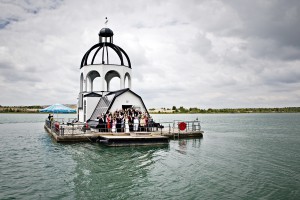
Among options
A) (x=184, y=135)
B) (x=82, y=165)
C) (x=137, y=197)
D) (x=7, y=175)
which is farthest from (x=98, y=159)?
(x=184, y=135)

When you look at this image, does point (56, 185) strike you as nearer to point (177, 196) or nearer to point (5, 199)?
point (5, 199)

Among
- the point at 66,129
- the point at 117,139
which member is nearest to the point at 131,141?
the point at 117,139

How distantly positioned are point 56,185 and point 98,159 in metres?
4.97

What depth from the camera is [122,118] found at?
2330cm

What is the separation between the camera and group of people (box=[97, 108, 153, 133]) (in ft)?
74.7

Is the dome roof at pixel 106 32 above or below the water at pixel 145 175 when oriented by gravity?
above

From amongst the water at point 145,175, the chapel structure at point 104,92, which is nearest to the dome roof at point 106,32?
the chapel structure at point 104,92

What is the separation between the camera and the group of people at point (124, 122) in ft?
74.7

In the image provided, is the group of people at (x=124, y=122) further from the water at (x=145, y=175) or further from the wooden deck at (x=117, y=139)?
the water at (x=145, y=175)

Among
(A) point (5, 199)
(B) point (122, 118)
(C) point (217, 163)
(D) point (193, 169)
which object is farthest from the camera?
(B) point (122, 118)

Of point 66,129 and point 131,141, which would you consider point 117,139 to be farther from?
point 66,129

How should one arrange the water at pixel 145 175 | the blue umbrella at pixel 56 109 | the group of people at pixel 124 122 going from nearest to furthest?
the water at pixel 145 175, the group of people at pixel 124 122, the blue umbrella at pixel 56 109

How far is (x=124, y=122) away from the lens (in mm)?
23078

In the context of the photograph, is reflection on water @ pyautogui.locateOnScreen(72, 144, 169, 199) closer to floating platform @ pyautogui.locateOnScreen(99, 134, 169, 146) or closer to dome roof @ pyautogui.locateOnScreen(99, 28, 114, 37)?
floating platform @ pyautogui.locateOnScreen(99, 134, 169, 146)
